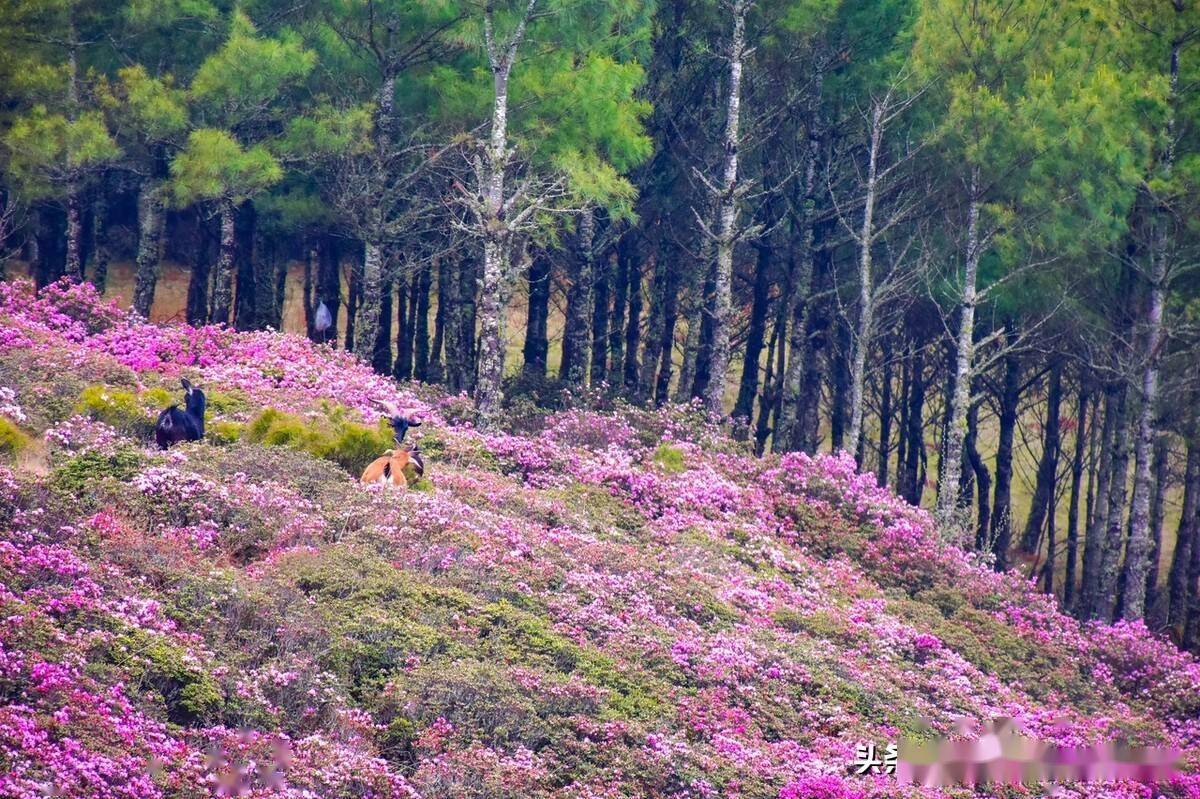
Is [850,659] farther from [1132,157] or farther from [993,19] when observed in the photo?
[993,19]

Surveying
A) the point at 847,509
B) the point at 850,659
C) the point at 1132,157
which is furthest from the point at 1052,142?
the point at 850,659

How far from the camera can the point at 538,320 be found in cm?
3341

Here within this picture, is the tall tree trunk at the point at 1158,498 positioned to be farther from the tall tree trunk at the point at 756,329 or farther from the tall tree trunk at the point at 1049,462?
the tall tree trunk at the point at 756,329

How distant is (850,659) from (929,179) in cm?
1705

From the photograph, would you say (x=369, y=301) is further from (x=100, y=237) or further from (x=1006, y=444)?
(x=1006, y=444)

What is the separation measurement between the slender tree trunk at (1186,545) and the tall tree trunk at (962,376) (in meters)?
7.41

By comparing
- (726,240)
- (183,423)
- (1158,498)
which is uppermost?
(726,240)

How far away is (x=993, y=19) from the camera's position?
1085 inches

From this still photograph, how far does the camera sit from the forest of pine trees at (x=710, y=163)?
26.5 metres

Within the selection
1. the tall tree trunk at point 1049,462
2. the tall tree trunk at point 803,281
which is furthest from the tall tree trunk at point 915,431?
the tall tree trunk at point 803,281
